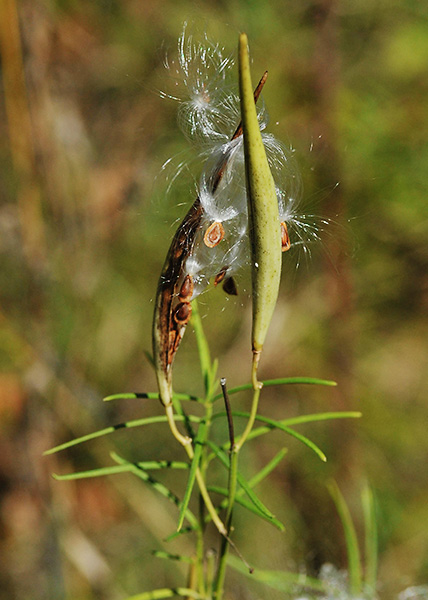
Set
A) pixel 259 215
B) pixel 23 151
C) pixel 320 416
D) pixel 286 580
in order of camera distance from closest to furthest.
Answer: pixel 259 215 < pixel 320 416 < pixel 286 580 < pixel 23 151

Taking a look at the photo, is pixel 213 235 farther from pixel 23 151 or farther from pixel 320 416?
pixel 23 151

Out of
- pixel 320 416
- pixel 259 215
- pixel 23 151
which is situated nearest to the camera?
pixel 259 215

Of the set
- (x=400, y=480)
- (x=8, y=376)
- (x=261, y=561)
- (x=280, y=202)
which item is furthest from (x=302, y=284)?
(x=280, y=202)

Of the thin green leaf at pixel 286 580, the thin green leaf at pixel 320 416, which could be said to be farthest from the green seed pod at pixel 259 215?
the thin green leaf at pixel 286 580

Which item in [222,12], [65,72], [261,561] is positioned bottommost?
[261,561]

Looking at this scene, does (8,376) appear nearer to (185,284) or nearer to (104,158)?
(104,158)

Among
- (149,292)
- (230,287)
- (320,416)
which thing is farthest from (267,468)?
(149,292)

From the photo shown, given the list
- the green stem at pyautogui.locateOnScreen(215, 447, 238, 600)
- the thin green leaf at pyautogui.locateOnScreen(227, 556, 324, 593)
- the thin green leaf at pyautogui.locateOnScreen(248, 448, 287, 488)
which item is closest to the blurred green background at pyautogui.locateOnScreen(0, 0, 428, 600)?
the thin green leaf at pyautogui.locateOnScreen(227, 556, 324, 593)
